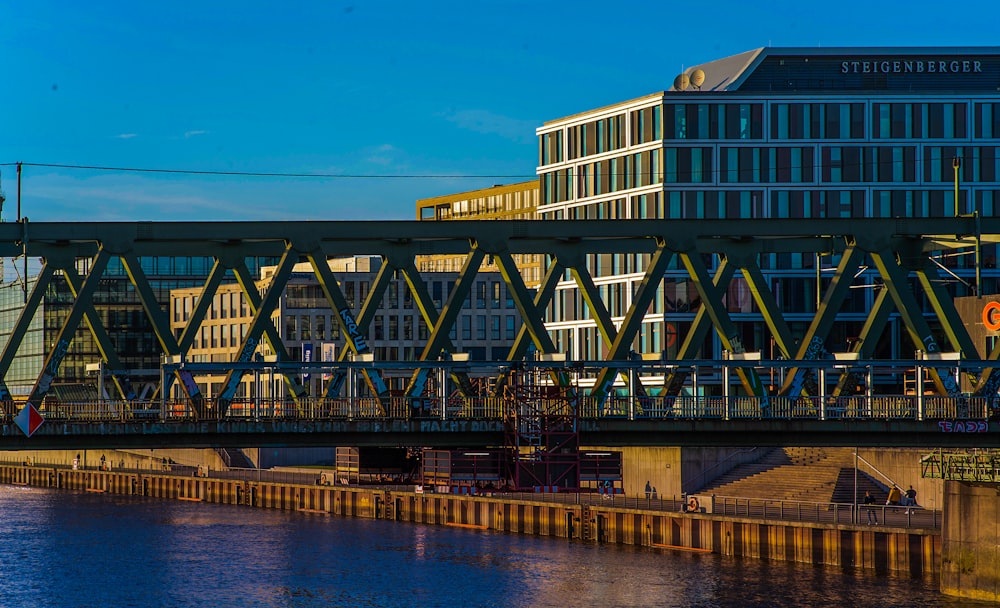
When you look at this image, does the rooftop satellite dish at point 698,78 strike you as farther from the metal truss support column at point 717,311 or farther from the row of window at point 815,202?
the metal truss support column at point 717,311

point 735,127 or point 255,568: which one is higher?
point 735,127

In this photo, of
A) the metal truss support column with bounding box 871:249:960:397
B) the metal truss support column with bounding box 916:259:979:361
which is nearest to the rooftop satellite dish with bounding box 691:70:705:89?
the metal truss support column with bounding box 916:259:979:361

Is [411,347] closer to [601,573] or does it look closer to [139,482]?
[139,482]

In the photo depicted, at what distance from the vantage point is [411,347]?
7475 inches

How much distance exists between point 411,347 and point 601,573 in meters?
106

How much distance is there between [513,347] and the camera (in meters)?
66.8

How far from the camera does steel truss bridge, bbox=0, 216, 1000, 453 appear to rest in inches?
2424

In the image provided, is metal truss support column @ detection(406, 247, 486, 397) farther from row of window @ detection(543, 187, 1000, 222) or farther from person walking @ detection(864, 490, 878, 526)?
row of window @ detection(543, 187, 1000, 222)

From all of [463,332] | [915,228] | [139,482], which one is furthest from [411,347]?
[915,228]

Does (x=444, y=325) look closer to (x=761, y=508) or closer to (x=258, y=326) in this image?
(x=258, y=326)

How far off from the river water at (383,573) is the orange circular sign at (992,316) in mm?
25038

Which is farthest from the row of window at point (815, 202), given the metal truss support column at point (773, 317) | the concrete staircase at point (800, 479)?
the metal truss support column at point (773, 317)

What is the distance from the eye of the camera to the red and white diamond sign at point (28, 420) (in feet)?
187

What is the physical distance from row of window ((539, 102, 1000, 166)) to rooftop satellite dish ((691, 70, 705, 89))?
21.3ft
